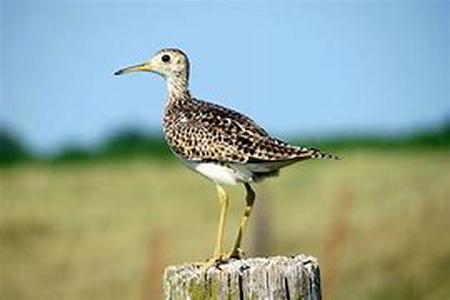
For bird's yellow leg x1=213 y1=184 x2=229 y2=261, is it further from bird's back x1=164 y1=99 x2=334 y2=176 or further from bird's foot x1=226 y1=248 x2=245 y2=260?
bird's back x1=164 y1=99 x2=334 y2=176

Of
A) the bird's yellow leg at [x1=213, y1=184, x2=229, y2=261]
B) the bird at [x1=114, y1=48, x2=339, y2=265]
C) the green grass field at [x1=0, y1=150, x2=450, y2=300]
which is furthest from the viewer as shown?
the green grass field at [x1=0, y1=150, x2=450, y2=300]

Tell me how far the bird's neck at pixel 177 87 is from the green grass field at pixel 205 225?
170 inches

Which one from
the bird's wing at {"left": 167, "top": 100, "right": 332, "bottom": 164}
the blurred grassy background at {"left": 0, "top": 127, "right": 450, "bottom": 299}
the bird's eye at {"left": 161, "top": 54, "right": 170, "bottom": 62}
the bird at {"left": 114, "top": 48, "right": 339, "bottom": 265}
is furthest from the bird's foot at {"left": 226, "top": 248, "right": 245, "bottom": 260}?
the blurred grassy background at {"left": 0, "top": 127, "right": 450, "bottom": 299}

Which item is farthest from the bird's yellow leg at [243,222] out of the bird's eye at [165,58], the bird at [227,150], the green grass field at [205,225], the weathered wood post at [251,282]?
the green grass field at [205,225]

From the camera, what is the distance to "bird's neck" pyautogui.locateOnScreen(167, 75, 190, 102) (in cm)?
1003

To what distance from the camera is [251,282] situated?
6.88m

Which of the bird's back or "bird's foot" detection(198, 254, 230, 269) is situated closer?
"bird's foot" detection(198, 254, 230, 269)

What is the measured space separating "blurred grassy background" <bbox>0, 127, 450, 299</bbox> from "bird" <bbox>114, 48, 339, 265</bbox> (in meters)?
4.80

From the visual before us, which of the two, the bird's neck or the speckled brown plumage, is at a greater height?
the bird's neck

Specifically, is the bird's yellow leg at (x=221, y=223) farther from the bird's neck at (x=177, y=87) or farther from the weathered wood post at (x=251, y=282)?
the bird's neck at (x=177, y=87)

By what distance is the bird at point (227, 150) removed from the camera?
8672 millimetres

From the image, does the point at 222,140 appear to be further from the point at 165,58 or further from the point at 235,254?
the point at 165,58

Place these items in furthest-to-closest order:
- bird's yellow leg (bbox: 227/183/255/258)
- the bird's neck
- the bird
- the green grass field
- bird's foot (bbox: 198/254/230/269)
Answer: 1. the green grass field
2. the bird's neck
3. the bird
4. bird's yellow leg (bbox: 227/183/255/258)
5. bird's foot (bbox: 198/254/230/269)

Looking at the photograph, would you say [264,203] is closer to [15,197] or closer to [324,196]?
[324,196]
